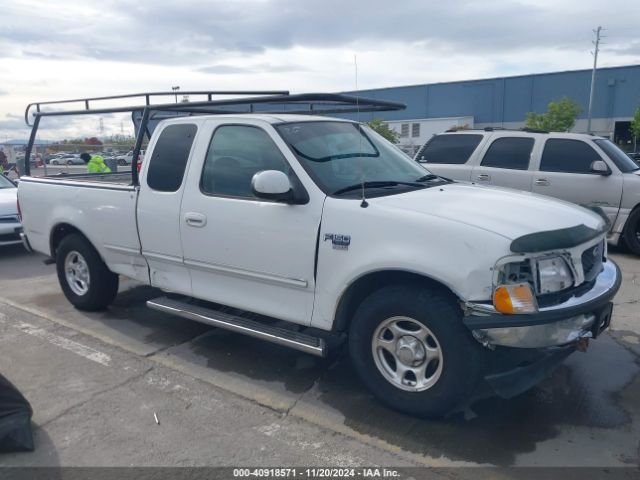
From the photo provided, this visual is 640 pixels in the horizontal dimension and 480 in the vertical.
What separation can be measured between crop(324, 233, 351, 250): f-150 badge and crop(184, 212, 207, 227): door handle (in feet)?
3.74

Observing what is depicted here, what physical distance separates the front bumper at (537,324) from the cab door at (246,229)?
46.0 inches

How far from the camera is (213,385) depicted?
4.03 meters

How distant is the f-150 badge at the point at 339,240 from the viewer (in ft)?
11.5

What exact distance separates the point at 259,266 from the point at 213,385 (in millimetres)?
949

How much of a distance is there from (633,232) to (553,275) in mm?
5864

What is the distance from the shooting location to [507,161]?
28.6ft

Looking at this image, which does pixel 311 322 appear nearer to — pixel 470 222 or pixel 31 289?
pixel 470 222

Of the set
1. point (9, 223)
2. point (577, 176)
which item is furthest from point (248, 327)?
point (9, 223)

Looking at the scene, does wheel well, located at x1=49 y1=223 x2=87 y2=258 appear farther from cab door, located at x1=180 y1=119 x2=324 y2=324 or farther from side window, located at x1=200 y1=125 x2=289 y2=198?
side window, located at x1=200 y1=125 x2=289 y2=198

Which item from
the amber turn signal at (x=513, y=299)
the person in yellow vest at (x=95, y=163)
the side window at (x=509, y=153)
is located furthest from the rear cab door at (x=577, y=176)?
the person in yellow vest at (x=95, y=163)

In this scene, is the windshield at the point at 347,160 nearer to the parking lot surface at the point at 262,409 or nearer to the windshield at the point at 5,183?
the parking lot surface at the point at 262,409

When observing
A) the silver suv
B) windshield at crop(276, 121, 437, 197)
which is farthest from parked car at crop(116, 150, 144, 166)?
the silver suv

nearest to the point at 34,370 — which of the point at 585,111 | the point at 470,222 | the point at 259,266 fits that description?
the point at 259,266

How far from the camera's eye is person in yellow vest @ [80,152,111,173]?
288 inches
